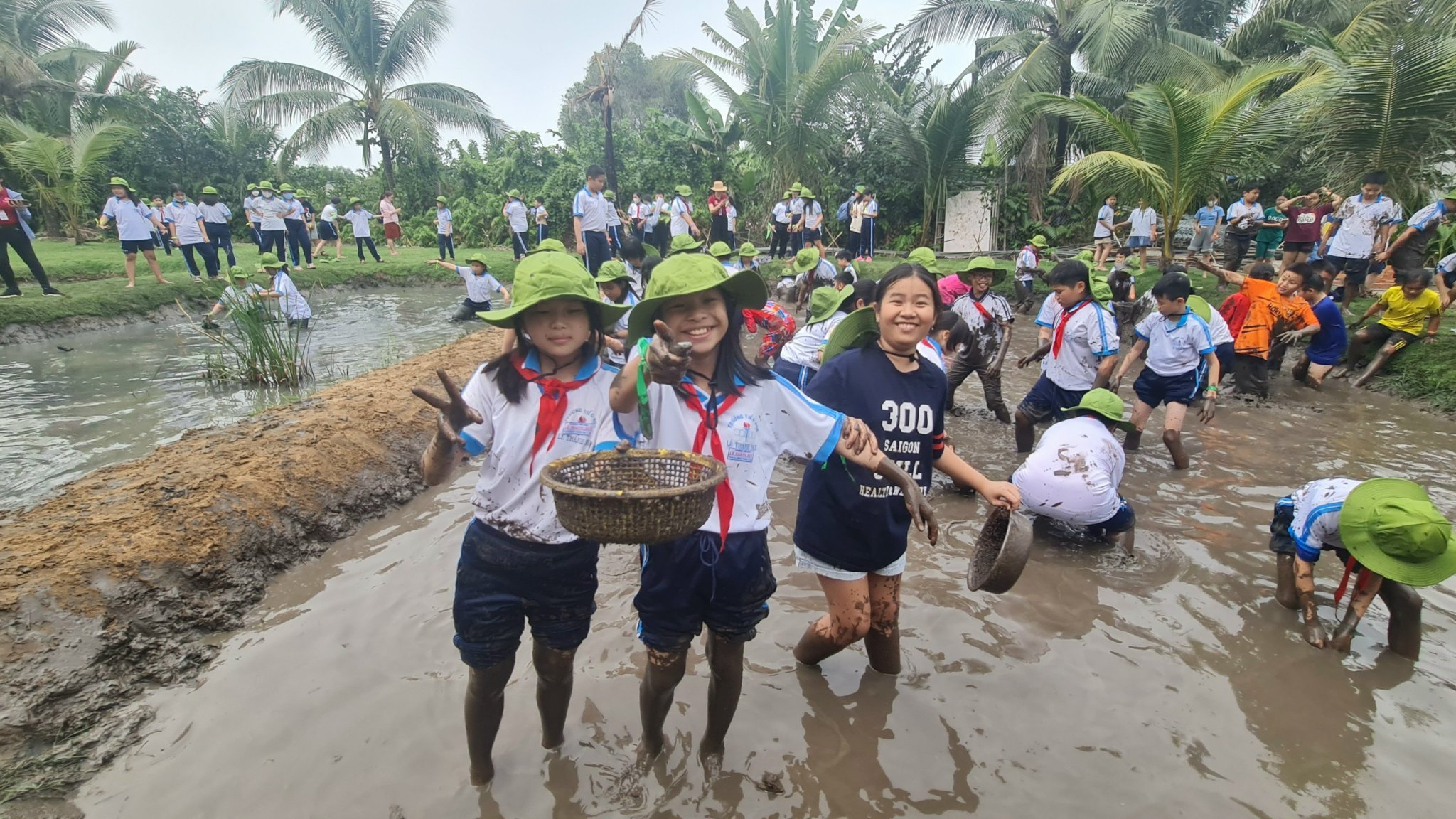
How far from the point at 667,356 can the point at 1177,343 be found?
567 cm

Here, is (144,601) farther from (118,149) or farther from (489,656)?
(118,149)

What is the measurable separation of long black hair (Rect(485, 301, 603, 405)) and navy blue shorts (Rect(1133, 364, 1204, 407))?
18.4 ft

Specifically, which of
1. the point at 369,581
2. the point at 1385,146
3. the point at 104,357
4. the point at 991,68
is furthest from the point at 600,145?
the point at 369,581

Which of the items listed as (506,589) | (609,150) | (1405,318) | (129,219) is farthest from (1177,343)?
(129,219)

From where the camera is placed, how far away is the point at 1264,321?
8.23 meters

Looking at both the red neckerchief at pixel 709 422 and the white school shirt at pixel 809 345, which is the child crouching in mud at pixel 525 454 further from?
the white school shirt at pixel 809 345

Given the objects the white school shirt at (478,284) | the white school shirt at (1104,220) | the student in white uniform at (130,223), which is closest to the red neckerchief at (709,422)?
the white school shirt at (478,284)

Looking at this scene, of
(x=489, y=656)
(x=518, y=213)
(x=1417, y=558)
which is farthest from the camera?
(x=518, y=213)

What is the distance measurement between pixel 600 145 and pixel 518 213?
7657 mm

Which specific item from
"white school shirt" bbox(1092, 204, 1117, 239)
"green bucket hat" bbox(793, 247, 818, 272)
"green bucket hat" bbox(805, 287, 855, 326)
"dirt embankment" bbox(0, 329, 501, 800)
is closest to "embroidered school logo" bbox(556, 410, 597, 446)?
"dirt embankment" bbox(0, 329, 501, 800)

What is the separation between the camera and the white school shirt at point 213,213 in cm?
1408

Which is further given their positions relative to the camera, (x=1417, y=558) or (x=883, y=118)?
(x=883, y=118)

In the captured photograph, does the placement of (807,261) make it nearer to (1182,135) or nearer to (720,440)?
(1182,135)

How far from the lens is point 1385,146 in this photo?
34.6ft
